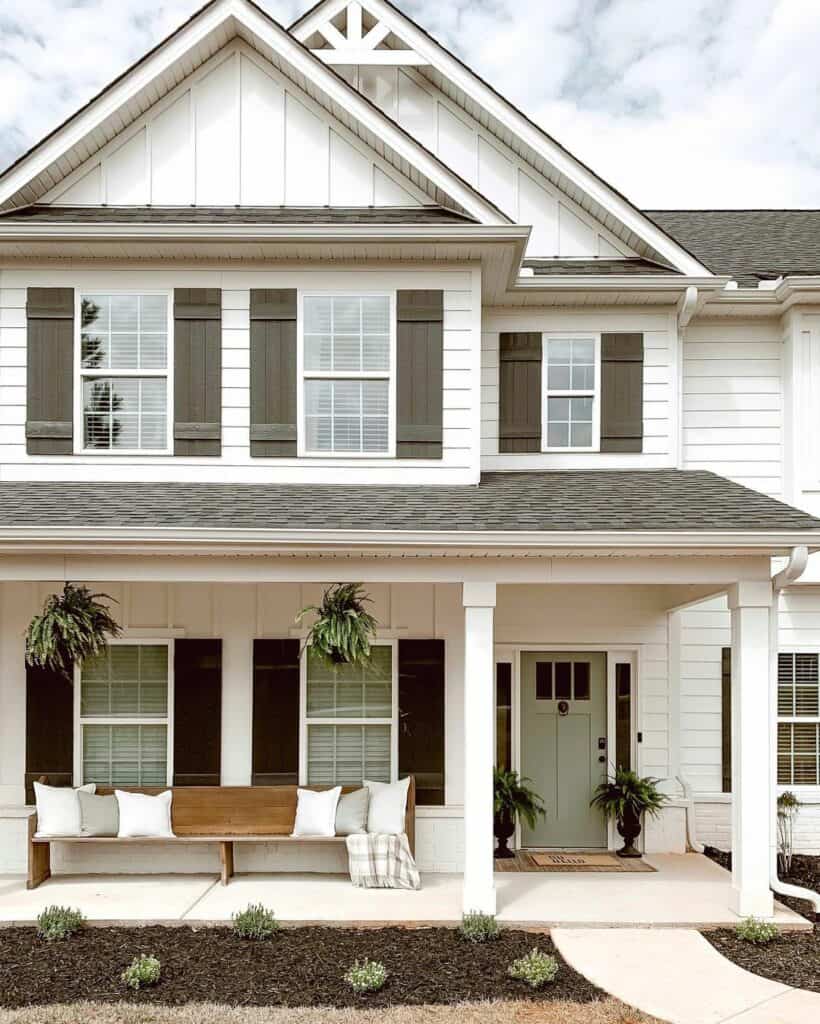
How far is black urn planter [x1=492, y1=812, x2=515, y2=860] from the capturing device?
394 inches

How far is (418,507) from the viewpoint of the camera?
855 cm

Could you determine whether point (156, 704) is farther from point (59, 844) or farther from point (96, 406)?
point (96, 406)

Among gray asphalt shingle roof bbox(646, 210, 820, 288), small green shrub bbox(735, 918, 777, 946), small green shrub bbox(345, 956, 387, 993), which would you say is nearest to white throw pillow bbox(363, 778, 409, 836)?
small green shrub bbox(345, 956, 387, 993)

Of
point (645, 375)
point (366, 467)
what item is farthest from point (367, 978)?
point (645, 375)

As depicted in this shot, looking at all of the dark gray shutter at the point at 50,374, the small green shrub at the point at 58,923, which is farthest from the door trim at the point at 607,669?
the dark gray shutter at the point at 50,374

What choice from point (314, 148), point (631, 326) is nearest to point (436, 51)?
point (314, 148)

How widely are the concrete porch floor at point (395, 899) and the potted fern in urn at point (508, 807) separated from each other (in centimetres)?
71

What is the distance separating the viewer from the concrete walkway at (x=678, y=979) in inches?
244

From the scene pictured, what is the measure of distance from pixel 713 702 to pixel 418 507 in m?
4.37

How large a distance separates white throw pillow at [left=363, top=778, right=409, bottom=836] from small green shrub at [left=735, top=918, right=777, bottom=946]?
3005mm

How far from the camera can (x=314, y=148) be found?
9617 mm

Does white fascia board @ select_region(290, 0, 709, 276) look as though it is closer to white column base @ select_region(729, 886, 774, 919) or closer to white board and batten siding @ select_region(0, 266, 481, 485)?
white board and batten siding @ select_region(0, 266, 481, 485)

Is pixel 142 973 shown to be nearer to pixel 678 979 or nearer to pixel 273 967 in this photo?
pixel 273 967

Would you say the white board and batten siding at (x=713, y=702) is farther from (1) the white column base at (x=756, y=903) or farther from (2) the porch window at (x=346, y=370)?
(2) the porch window at (x=346, y=370)
